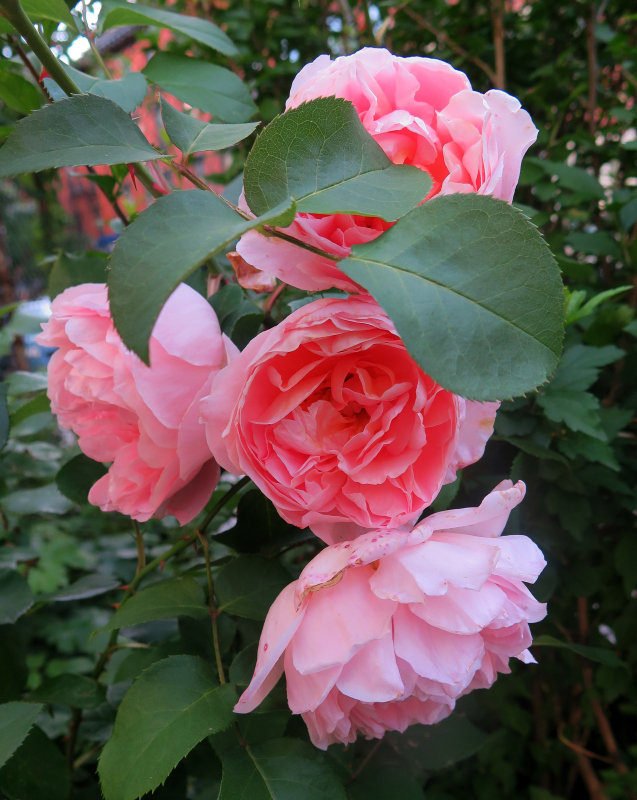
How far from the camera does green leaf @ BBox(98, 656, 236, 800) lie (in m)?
0.33

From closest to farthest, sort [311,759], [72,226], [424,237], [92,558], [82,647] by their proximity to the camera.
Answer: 1. [424,237]
2. [311,759]
3. [92,558]
4. [82,647]
5. [72,226]

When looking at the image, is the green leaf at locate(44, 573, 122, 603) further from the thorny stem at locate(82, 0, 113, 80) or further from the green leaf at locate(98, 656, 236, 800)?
the thorny stem at locate(82, 0, 113, 80)

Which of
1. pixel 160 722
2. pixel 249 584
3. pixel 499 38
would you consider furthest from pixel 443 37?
pixel 160 722

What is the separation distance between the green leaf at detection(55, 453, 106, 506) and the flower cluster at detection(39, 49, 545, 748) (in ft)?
0.65

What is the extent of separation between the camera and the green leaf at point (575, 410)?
0.53 metres

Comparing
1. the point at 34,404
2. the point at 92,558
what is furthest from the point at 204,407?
the point at 92,558

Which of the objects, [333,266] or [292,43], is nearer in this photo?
[333,266]

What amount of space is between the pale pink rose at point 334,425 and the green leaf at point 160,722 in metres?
0.14

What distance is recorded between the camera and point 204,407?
319mm

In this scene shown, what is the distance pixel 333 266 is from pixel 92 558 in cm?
86

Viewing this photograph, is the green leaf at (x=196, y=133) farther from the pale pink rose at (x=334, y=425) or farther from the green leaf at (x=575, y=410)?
the green leaf at (x=575, y=410)

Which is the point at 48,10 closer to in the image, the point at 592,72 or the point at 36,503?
the point at 36,503

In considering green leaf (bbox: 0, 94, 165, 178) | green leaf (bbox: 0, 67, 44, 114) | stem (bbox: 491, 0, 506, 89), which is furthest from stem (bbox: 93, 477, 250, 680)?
stem (bbox: 491, 0, 506, 89)

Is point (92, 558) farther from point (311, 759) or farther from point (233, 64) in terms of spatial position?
point (233, 64)
